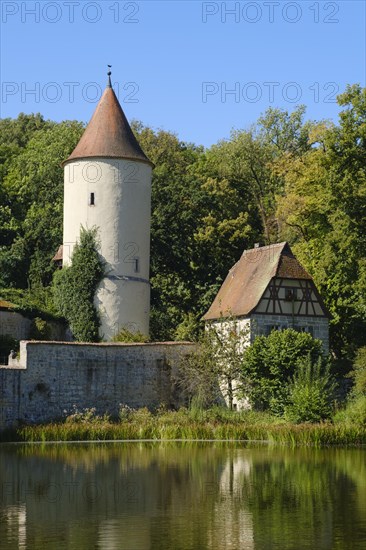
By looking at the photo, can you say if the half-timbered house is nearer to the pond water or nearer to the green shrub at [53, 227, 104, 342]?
the green shrub at [53, 227, 104, 342]

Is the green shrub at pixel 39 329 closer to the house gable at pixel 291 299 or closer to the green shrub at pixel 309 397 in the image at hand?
the house gable at pixel 291 299

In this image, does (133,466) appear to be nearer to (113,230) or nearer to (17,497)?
(17,497)

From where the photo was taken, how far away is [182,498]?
2288 cm

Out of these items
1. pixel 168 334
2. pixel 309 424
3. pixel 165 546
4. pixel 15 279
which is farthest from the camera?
pixel 15 279

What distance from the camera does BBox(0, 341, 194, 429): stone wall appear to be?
36.9 m

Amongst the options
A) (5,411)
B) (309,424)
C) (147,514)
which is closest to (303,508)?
(147,514)

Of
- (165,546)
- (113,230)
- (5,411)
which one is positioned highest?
(113,230)

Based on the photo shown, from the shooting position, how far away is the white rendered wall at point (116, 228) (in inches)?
1781

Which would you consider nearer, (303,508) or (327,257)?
(303,508)

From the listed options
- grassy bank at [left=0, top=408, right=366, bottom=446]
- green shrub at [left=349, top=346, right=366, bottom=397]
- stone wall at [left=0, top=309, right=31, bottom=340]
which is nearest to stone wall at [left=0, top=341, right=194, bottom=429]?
grassy bank at [left=0, top=408, right=366, bottom=446]

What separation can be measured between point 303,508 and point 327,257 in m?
22.0

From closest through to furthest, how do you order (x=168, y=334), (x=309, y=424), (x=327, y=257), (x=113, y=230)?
(x=309, y=424) < (x=327, y=257) < (x=113, y=230) < (x=168, y=334)

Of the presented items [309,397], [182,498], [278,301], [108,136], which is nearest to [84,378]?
[309,397]

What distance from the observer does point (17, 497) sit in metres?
23.0
